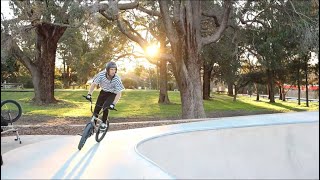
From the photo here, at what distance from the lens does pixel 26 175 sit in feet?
13.1

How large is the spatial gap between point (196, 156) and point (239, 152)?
516 mm

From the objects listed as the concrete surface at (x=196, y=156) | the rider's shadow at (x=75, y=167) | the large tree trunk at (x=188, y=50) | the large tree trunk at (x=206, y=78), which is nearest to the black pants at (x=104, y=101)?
the concrete surface at (x=196, y=156)

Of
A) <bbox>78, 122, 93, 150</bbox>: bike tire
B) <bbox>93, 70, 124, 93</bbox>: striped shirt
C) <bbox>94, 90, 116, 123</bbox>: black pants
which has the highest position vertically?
<bbox>93, 70, 124, 93</bbox>: striped shirt

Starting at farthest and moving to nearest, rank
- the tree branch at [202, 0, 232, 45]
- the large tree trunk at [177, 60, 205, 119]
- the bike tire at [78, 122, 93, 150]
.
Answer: the tree branch at [202, 0, 232, 45], the large tree trunk at [177, 60, 205, 119], the bike tire at [78, 122, 93, 150]

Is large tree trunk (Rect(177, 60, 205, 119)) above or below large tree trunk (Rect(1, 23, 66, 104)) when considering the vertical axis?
below

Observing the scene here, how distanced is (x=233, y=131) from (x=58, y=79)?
4142 cm

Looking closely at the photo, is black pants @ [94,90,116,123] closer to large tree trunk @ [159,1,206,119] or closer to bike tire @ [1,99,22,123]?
bike tire @ [1,99,22,123]

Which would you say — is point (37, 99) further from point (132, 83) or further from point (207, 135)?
point (132, 83)

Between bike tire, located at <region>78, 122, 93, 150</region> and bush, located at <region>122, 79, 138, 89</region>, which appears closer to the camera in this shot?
bike tire, located at <region>78, 122, 93, 150</region>

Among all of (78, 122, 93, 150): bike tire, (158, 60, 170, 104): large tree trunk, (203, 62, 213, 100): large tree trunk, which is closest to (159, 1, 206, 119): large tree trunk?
(78, 122, 93, 150): bike tire

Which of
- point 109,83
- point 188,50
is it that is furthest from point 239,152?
point 188,50

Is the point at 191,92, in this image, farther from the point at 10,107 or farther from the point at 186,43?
→ the point at 10,107

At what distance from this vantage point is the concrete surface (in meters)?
4.00

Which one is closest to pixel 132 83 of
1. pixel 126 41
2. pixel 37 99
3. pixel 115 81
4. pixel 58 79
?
pixel 58 79
